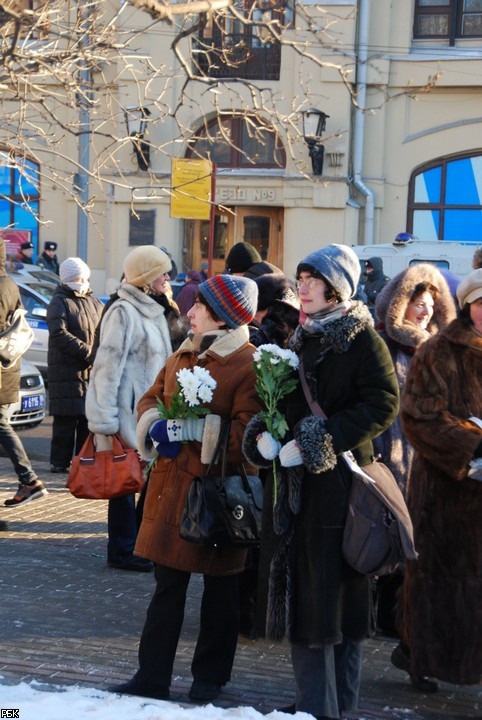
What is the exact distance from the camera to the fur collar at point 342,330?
14.9 ft

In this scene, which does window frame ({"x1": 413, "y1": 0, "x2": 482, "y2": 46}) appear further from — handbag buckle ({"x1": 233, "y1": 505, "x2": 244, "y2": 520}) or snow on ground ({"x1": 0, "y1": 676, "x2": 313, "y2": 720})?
snow on ground ({"x1": 0, "y1": 676, "x2": 313, "y2": 720})

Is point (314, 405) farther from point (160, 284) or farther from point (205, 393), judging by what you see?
point (160, 284)

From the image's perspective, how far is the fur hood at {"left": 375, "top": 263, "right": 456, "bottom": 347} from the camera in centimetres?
602

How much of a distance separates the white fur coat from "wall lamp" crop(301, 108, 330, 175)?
1440 centimetres

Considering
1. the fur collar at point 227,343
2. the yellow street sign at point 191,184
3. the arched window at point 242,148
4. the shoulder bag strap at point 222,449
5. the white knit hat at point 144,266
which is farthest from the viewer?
the arched window at point 242,148

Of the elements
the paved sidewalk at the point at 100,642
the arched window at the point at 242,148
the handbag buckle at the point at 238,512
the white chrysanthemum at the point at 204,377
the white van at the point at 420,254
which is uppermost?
the arched window at the point at 242,148

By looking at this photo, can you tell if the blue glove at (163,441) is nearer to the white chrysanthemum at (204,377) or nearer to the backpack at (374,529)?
the white chrysanthemum at (204,377)

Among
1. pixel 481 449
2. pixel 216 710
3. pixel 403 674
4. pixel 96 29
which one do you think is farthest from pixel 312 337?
pixel 96 29

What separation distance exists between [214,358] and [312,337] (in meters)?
0.61

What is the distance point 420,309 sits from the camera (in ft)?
20.1

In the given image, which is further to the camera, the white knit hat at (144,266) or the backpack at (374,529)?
the white knit hat at (144,266)

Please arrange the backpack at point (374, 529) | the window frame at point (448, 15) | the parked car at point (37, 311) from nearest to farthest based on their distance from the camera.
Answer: the backpack at point (374, 529)
the parked car at point (37, 311)
the window frame at point (448, 15)

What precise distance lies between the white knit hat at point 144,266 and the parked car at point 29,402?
18.5 ft

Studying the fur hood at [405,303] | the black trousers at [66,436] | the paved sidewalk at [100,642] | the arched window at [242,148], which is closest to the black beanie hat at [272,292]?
the fur hood at [405,303]
